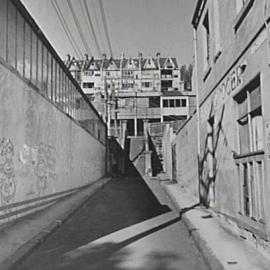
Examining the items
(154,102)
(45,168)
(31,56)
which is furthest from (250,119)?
(154,102)

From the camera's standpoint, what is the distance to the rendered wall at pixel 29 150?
9312 millimetres

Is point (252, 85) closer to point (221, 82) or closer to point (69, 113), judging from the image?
point (221, 82)

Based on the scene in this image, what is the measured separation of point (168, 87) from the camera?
86.9m

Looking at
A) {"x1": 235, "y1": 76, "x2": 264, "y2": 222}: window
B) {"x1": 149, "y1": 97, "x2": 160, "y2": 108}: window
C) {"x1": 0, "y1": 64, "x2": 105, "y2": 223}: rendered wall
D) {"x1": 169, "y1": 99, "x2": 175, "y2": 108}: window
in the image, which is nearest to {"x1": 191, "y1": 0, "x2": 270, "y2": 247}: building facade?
{"x1": 235, "y1": 76, "x2": 264, "y2": 222}: window

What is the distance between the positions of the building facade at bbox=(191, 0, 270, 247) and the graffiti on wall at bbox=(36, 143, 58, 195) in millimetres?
5269

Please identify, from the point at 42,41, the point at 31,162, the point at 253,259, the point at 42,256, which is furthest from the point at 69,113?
the point at 253,259

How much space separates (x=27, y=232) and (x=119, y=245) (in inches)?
95.4

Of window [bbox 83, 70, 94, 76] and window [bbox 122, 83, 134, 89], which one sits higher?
window [bbox 83, 70, 94, 76]

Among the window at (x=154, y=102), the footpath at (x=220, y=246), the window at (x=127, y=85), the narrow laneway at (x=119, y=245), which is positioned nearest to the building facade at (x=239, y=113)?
the footpath at (x=220, y=246)

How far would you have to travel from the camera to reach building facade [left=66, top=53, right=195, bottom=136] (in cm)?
6594

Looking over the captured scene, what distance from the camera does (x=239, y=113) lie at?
26.5ft

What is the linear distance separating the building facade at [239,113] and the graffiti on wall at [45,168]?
5.27m

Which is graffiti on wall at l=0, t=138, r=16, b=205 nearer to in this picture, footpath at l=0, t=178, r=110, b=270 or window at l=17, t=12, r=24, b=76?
footpath at l=0, t=178, r=110, b=270

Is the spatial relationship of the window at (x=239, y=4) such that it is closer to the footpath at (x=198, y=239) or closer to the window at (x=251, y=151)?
the window at (x=251, y=151)
